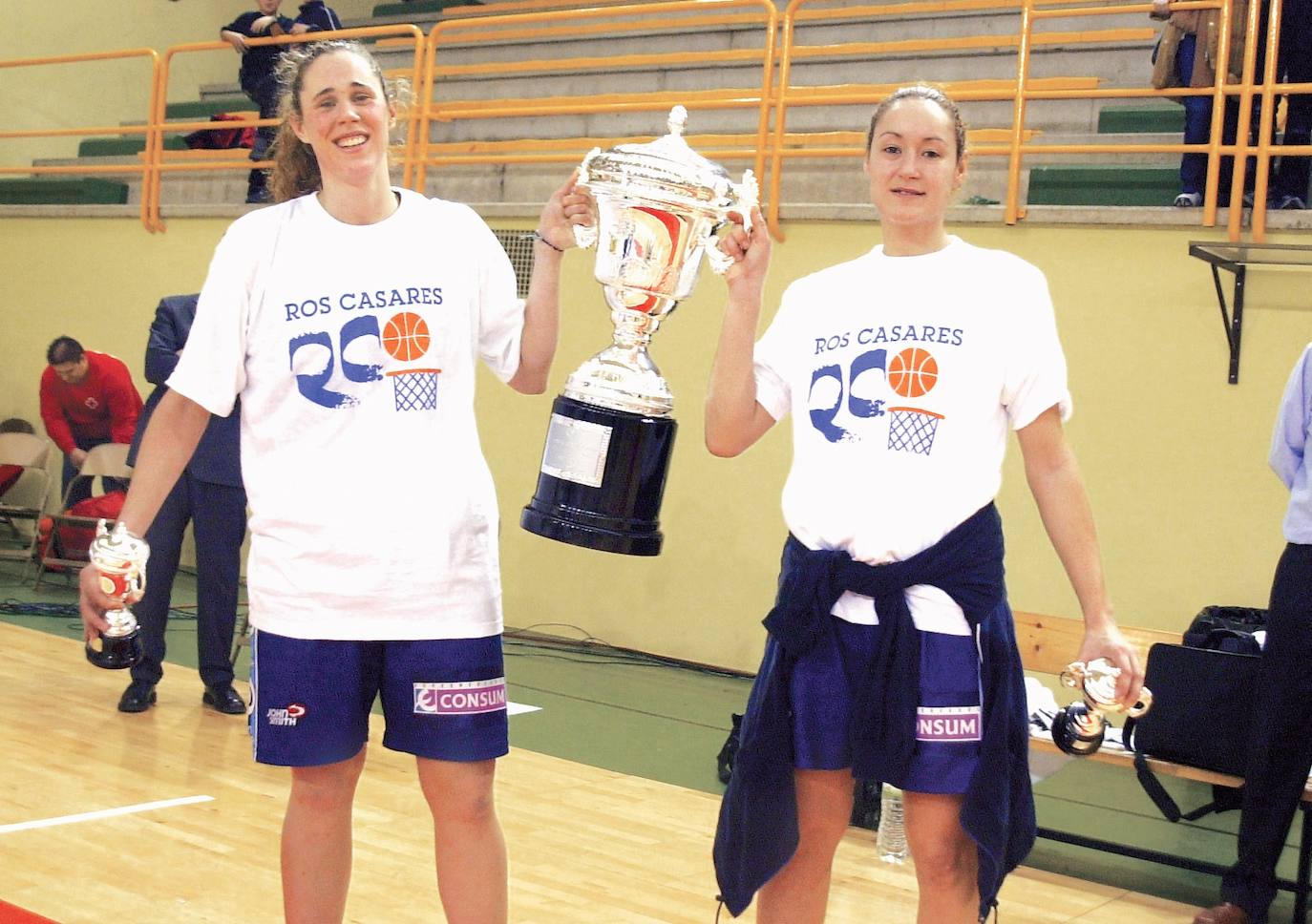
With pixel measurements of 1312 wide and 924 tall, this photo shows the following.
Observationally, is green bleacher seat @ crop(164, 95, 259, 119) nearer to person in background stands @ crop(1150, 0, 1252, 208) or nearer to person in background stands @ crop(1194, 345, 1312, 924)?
person in background stands @ crop(1150, 0, 1252, 208)

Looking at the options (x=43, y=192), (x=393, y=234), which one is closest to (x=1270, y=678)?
(x=393, y=234)

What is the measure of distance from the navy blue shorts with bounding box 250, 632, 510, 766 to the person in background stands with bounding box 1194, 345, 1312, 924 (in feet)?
7.28

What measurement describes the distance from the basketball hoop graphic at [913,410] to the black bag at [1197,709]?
7.20 feet

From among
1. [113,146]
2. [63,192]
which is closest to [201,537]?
[63,192]

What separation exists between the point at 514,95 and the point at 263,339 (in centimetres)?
803

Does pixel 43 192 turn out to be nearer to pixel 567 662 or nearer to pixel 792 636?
pixel 567 662

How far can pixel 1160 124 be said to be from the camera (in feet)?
23.5

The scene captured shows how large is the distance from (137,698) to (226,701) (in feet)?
1.01

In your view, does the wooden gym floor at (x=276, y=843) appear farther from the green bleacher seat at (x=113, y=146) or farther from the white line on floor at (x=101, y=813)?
the green bleacher seat at (x=113, y=146)

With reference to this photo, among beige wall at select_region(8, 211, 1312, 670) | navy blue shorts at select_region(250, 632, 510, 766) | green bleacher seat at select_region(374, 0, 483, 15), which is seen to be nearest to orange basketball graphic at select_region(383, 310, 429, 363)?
navy blue shorts at select_region(250, 632, 510, 766)

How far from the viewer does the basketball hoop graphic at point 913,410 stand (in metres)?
2.14

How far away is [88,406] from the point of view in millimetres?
8211

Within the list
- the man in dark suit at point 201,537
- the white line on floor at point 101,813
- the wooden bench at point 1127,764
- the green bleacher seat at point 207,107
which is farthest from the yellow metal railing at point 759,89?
the white line on floor at point 101,813

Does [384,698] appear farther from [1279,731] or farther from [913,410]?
[1279,731]
